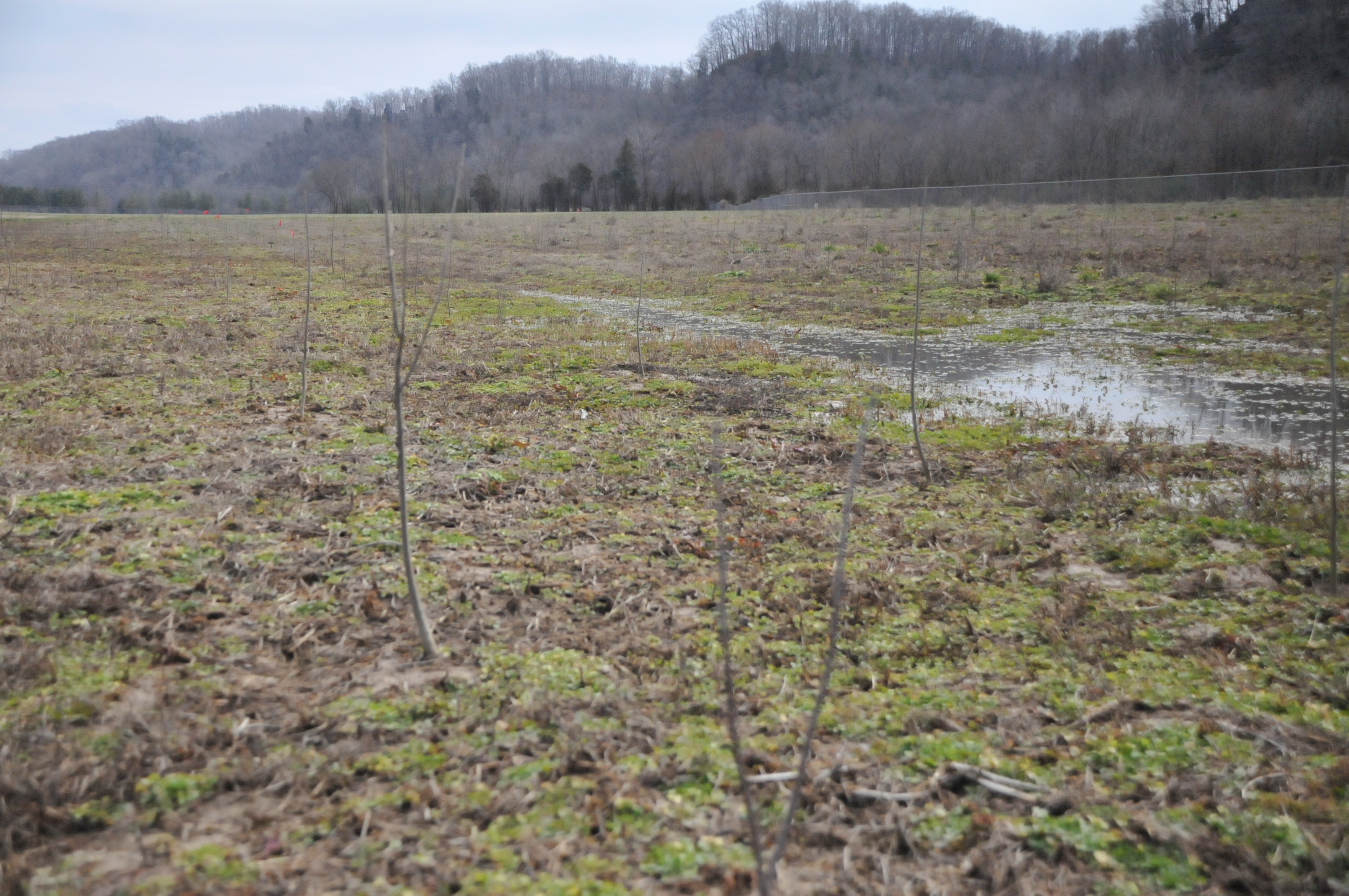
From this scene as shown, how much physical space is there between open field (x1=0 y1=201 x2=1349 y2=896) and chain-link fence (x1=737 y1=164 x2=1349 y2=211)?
1800cm

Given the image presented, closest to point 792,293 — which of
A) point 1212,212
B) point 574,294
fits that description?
point 574,294

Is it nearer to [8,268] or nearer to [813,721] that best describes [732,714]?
[813,721]

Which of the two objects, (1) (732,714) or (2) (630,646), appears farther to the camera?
(2) (630,646)

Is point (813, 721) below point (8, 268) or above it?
below

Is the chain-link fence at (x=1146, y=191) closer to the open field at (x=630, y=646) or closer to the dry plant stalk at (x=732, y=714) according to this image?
the open field at (x=630, y=646)

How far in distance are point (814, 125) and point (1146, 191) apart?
9410 cm

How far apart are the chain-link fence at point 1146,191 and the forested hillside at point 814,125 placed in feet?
56.1

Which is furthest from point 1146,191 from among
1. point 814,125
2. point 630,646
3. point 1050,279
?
point 814,125

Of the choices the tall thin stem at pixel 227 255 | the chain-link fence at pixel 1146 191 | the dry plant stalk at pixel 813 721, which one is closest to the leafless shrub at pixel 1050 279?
the chain-link fence at pixel 1146 191

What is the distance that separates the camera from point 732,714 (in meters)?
1.80

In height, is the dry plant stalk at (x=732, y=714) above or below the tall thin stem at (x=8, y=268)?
below

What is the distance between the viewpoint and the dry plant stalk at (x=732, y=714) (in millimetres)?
1688

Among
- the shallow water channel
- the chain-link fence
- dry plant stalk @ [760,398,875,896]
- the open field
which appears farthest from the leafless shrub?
dry plant stalk @ [760,398,875,896]

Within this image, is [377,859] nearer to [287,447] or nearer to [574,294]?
[287,447]
